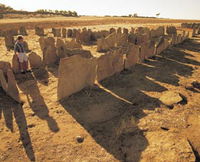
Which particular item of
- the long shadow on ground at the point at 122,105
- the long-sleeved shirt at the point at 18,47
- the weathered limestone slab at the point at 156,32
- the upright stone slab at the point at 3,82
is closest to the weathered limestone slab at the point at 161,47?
the long shadow on ground at the point at 122,105

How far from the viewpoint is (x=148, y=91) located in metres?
6.11

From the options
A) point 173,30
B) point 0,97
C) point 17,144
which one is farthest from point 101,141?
point 173,30

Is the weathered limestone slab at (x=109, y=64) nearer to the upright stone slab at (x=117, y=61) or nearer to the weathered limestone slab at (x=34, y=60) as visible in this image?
the upright stone slab at (x=117, y=61)

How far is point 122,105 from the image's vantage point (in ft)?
17.3

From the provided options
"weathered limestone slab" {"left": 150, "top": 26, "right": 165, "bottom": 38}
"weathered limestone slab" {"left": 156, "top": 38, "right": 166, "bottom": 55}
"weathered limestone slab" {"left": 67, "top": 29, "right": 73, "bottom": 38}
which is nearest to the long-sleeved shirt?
"weathered limestone slab" {"left": 156, "top": 38, "right": 166, "bottom": 55}

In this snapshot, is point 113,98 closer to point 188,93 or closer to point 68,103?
point 68,103

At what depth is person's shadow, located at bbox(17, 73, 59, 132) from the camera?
14.7ft

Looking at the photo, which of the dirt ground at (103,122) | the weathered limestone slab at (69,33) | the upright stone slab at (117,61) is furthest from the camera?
the weathered limestone slab at (69,33)

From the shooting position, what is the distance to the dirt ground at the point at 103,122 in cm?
359

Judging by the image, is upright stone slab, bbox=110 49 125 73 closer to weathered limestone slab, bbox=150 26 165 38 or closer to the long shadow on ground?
the long shadow on ground

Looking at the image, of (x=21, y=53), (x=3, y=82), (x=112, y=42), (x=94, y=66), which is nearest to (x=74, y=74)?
(x=94, y=66)

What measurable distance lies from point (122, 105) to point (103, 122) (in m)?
0.97

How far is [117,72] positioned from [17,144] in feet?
15.0

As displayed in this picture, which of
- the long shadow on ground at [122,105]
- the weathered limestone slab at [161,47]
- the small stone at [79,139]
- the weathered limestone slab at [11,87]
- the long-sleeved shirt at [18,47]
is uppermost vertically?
the long-sleeved shirt at [18,47]
